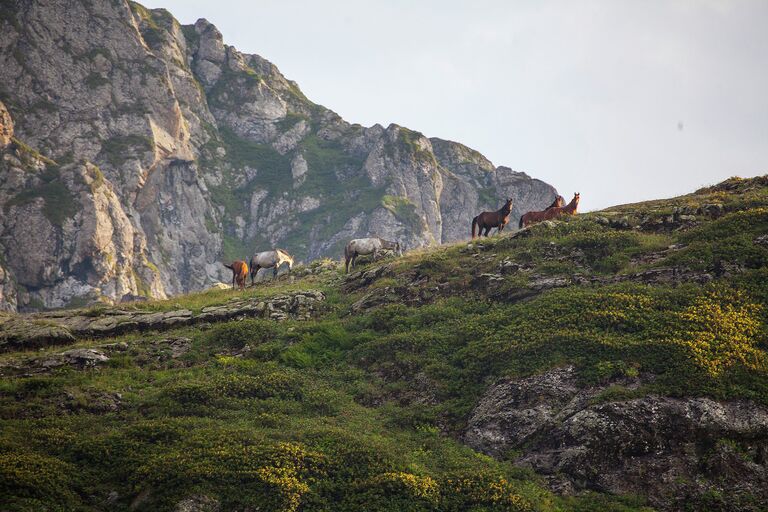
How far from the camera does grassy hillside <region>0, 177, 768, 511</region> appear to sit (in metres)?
17.7

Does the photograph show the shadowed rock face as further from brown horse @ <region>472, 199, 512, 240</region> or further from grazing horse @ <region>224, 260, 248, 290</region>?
grazing horse @ <region>224, 260, 248, 290</region>

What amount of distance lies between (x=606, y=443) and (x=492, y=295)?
12.5m

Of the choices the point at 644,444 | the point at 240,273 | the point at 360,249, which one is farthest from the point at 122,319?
the point at 644,444

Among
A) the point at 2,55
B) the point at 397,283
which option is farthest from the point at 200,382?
the point at 2,55

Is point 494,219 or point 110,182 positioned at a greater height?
point 110,182

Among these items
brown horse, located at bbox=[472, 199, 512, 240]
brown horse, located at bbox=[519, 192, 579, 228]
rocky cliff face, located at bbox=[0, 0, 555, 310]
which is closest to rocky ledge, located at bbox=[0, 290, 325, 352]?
brown horse, located at bbox=[472, 199, 512, 240]

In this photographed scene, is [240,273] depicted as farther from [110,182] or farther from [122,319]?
[110,182]

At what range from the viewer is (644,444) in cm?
1861

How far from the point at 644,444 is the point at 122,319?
83.3 feet

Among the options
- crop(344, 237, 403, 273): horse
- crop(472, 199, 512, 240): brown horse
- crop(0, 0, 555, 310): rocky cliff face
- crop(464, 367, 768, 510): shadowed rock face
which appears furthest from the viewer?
crop(0, 0, 555, 310): rocky cliff face

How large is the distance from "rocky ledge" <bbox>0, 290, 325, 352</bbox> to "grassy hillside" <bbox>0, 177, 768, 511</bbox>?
3.95 ft

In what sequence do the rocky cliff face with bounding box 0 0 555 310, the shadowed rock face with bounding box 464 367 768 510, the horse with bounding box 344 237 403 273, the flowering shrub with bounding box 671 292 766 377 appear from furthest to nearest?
the rocky cliff face with bounding box 0 0 555 310 < the horse with bounding box 344 237 403 273 < the flowering shrub with bounding box 671 292 766 377 < the shadowed rock face with bounding box 464 367 768 510

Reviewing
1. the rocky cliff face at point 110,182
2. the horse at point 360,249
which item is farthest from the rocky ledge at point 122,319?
the rocky cliff face at point 110,182

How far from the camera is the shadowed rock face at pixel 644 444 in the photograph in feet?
56.9
